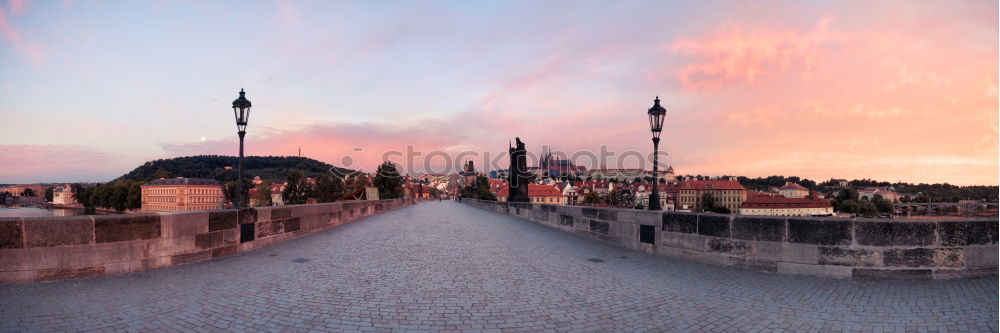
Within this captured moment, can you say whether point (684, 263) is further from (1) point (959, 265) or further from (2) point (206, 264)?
(2) point (206, 264)

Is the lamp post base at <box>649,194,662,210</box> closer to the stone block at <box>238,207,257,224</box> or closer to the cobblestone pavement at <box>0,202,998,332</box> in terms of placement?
the cobblestone pavement at <box>0,202,998,332</box>

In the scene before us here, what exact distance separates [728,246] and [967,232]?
2.88 m

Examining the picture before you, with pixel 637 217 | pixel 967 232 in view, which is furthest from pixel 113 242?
pixel 967 232

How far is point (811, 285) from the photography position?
535 centimetres

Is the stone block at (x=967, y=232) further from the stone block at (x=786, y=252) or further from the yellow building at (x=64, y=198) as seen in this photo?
the yellow building at (x=64, y=198)

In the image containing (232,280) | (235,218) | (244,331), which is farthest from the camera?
(235,218)

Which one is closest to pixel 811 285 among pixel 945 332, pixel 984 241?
pixel 945 332

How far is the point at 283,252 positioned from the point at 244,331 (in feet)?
15.5

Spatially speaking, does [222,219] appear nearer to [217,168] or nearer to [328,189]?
[328,189]

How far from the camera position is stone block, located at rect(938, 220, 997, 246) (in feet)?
18.4

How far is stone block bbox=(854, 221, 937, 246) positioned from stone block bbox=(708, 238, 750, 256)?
1.37m

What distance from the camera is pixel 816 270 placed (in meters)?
5.91

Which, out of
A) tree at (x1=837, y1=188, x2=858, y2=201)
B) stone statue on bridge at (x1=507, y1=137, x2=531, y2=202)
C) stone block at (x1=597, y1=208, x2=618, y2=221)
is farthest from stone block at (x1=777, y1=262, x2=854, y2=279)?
tree at (x1=837, y1=188, x2=858, y2=201)

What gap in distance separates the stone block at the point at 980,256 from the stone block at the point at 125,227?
1128 cm
